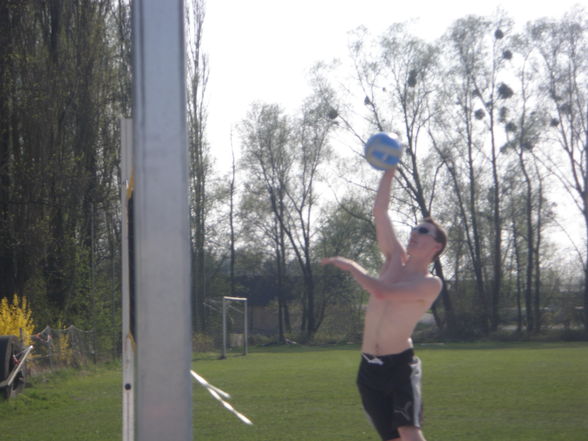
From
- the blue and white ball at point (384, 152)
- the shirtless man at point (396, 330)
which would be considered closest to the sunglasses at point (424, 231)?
the shirtless man at point (396, 330)

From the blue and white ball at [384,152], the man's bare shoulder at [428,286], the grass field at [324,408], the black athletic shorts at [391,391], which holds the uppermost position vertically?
the blue and white ball at [384,152]

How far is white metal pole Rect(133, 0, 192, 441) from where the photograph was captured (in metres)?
1.10

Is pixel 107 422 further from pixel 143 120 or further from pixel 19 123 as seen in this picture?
pixel 19 123

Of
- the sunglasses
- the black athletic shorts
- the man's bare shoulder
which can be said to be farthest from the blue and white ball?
the black athletic shorts

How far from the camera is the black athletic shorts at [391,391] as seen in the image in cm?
382

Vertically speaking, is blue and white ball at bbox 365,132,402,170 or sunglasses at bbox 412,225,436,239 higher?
blue and white ball at bbox 365,132,402,170

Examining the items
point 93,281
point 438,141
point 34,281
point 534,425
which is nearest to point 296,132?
point 438,141

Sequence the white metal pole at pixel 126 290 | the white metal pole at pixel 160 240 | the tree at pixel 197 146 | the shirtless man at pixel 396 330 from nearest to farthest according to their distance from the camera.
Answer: the white metal pole at pixel 160 240
the white metal pole at pixel 126 290
the shirtless man at pixel 396 330
the tree at pixel 197 146

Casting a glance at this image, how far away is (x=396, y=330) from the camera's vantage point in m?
3.92

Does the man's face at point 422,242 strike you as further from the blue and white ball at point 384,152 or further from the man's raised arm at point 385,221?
the blue and white ball at point 384,152

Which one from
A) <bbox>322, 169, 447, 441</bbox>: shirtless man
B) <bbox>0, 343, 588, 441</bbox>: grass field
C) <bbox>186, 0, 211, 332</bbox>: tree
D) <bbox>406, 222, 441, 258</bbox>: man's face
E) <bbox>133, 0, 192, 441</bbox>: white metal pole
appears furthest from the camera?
<bbox>186, 0, 211, 332</bbox>: tree

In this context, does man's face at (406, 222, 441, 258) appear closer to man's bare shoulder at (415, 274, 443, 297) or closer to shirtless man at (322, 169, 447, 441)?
shirtless man at (322, 169, 447, 441)

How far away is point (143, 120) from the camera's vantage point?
1126 mm

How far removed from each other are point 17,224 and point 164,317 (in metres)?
19.9
